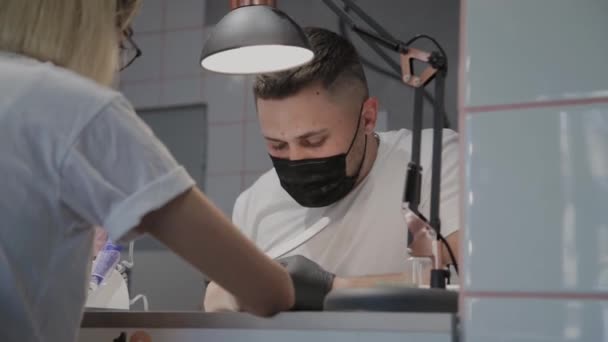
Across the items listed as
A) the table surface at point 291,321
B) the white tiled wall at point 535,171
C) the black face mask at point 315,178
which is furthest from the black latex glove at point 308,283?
the black face mask at point 315,178

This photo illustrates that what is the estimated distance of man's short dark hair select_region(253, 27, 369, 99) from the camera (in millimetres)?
1930

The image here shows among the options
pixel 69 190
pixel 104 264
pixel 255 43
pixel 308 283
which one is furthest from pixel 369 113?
pixel 69 190

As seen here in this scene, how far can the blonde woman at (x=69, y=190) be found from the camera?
2.55ft

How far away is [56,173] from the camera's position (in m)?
0.79

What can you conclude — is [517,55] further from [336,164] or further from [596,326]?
[336,164]

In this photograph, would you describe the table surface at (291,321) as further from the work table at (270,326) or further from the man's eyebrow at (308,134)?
the man's eyebrow at (308,134)

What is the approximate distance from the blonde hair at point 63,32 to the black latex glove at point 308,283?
36 centimetres

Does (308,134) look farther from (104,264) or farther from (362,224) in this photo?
(104,264)

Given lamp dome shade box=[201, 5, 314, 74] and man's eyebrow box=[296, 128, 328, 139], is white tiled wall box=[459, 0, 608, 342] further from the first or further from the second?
man's eyebrow box=[296, 128, 328, 139]

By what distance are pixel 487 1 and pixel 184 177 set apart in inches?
14.5

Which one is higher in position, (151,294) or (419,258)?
(419,258)

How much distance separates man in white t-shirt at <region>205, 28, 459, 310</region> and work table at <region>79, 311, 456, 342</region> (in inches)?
33.6

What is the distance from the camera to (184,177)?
2.63ft

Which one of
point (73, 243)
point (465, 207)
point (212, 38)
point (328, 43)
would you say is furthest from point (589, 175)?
point (328, 43)
